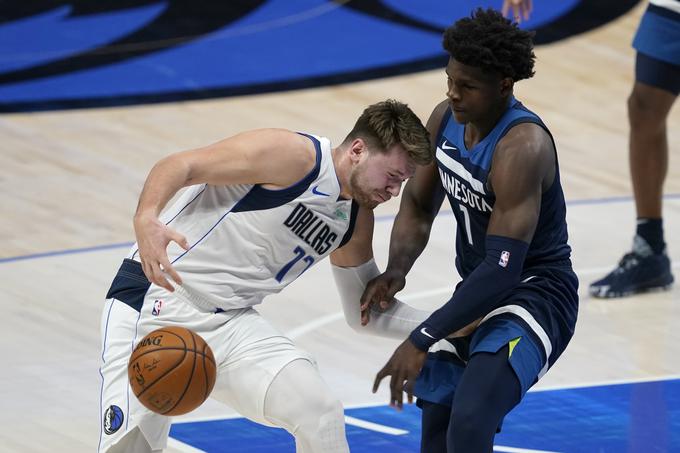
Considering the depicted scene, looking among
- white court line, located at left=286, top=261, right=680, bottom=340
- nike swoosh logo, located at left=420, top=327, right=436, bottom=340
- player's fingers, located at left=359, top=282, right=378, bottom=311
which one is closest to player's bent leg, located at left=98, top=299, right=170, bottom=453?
player's fingers, located at left=359, top=282, right=378, bottom=311

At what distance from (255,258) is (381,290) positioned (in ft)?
1.97

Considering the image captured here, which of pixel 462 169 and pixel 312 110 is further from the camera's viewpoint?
pixel 312 110

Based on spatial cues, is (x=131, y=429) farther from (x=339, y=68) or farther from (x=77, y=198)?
(x=339, y=68)

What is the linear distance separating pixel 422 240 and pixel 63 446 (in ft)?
6.23

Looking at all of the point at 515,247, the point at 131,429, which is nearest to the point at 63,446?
the point at 131,429

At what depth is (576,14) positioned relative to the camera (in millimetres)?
14234

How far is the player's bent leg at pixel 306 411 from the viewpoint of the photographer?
5.36 meters

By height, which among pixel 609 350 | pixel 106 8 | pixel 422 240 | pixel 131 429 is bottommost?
pixel 106 8

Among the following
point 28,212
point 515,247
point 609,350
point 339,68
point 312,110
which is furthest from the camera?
point 339,68

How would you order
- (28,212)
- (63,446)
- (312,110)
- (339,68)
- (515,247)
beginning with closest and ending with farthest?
1. (515,247)
2. (63,446)
3. (28,212)
4. (312,110)
5. (339,68)

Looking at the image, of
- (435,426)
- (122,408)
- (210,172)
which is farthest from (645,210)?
(122,408)

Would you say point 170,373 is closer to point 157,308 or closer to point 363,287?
point 157,308

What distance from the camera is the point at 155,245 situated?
5137 millimetres

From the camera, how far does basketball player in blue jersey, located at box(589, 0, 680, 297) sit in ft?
28.0
